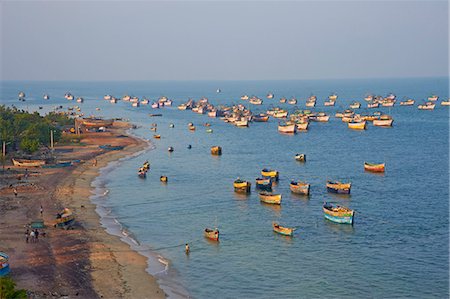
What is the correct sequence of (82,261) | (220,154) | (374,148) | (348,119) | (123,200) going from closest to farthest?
1. (82,261)
2. (123,200)
3. (220,154)
4. (374,148)
5. (348,119)

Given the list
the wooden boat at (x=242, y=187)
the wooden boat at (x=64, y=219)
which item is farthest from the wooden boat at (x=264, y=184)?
the wooden boat at (x=64, y=219)

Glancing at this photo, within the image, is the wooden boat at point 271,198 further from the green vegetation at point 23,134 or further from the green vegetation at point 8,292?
the green vegetation at point 23,134

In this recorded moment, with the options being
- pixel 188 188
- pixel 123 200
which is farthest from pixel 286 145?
pixel 123 200

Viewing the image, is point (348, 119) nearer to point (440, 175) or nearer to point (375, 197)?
point (440, 175)

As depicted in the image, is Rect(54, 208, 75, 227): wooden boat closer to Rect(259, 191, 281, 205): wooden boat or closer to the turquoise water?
the turquoise water

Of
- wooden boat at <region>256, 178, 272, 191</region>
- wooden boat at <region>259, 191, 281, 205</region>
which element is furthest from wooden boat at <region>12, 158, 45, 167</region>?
wooden boat at <region>259, 191, 281, 205</region>

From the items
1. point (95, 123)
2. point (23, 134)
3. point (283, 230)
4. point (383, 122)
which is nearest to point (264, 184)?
point (283, 230)
